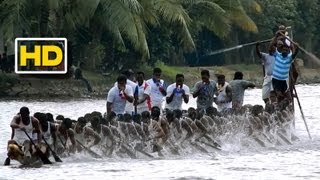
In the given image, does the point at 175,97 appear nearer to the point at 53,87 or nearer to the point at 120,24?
the point at 120,24

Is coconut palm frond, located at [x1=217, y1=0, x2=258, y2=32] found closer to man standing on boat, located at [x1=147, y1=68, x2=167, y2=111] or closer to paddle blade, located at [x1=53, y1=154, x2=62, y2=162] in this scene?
man standing on boat, located at [x1=147, y1=68, x2=167, y2=111]

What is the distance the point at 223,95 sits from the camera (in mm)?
19375

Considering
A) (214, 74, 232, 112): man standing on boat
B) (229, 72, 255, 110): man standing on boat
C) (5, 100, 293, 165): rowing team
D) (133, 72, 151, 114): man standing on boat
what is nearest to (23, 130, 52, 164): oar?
(5, 100, 293, 165): rowing team

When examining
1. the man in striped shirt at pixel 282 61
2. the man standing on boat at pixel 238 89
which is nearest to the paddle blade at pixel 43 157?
the man standing on boat at pixel 238 89

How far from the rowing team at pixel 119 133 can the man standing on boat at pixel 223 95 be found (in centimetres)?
31

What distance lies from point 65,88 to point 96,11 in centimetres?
329

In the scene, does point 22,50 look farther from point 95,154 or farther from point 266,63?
point 95,154

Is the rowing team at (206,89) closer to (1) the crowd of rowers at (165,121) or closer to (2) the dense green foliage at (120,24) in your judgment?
(1) the crowd of rowers at (165,121)

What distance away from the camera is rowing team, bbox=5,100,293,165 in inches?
640

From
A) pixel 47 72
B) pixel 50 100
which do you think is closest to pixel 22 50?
pixel 47 72

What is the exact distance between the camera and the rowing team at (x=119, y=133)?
16.3 meters

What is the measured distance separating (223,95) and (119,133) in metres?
3.00

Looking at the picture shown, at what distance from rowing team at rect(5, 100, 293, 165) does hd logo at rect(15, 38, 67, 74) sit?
19.1 m

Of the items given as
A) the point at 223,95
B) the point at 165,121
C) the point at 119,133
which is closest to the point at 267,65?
the point at 223,95
